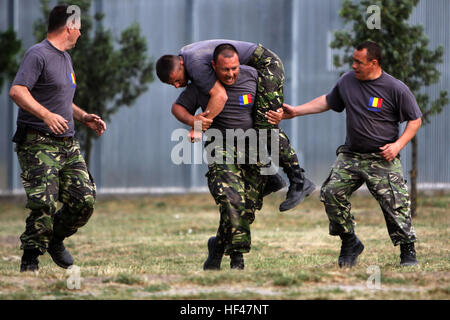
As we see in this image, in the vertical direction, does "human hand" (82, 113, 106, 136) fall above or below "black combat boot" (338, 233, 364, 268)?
above

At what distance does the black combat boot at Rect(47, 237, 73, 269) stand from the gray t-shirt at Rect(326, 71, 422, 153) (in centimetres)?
297

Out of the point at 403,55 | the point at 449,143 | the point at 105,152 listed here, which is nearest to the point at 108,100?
the point at 105,152

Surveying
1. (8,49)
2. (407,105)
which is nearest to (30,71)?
(407,105)

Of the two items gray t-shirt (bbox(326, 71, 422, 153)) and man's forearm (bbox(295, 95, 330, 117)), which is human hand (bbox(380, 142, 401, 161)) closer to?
gray t-shirt (bbox(326, 71, 422, 153))

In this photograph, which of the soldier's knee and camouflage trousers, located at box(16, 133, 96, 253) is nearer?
camouflage trousers, located at box(16, 133, 96, 253)

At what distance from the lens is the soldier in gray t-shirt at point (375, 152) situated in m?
7.07

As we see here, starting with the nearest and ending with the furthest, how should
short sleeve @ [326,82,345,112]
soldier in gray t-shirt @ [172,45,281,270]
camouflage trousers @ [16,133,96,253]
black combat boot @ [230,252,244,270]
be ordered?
camouflage trousers @ [16,133,96,253] → soldier in gray t-shirt @ [172,45,281,270] → black combat boot @ [230,252,244,270] → short sleeve @ [326,82,345,112]

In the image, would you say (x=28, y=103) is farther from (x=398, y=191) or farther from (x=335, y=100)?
(x=398, y=191)

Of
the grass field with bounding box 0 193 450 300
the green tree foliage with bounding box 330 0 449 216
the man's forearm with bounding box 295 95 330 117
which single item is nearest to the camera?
the grass field with bounding box 0 193 450 300

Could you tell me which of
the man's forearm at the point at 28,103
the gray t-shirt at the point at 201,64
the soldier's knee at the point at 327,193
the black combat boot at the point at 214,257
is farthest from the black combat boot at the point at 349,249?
the man's forearm at the point at 28,103

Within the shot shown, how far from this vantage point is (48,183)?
664cm

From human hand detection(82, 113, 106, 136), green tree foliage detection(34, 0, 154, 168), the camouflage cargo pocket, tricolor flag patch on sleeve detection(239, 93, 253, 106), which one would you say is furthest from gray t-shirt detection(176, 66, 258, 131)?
green tree foliage detection(34, 0, 154, 168)

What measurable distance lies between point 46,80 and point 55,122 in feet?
1.75

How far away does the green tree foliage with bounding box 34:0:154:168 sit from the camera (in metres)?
15.1
